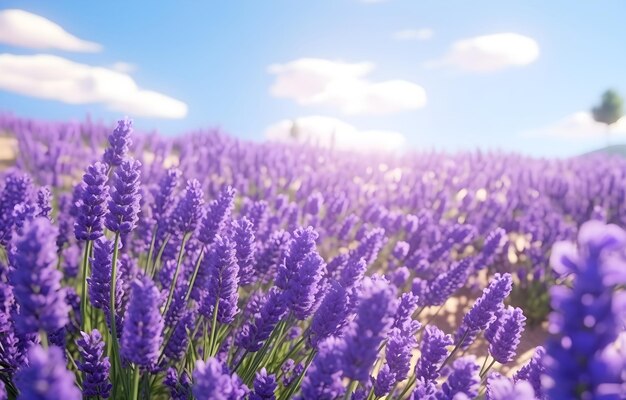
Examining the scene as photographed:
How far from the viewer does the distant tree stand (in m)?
43.4

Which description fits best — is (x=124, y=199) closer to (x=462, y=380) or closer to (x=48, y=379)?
(x=48, y=379)

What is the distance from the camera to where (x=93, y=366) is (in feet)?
6.09

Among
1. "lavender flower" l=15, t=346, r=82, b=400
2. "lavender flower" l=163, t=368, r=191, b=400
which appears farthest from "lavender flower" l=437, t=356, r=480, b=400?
"lavender flower" l=163, t=368, r=191, b=400

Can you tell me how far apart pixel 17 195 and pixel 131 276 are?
774 millimetres

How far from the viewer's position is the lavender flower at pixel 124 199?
2.05 metres

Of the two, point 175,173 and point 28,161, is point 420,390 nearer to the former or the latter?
point 175,173

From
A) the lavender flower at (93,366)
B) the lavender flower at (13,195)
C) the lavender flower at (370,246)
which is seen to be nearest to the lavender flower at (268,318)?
the lavender flower at (93,366)

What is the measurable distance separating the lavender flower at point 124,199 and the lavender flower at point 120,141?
0.42 metres

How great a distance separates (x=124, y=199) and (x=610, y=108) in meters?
49.2

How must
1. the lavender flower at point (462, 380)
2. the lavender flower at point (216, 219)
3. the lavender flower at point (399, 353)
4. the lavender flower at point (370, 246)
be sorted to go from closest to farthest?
1. the lavender flower at point (462, 380)
2. the lavender flower at point (399, 353)
3. the lavender flower at point (216, 219)
4. the lavender flower at point (370, 246)

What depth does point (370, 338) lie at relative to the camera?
1155mm

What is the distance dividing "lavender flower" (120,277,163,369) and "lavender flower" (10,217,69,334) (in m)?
0.17

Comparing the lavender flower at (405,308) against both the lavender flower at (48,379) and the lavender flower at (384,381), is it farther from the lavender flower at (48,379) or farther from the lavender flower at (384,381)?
the lavender flower at (48,379)

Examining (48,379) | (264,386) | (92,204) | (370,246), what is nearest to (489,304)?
(264,386)
